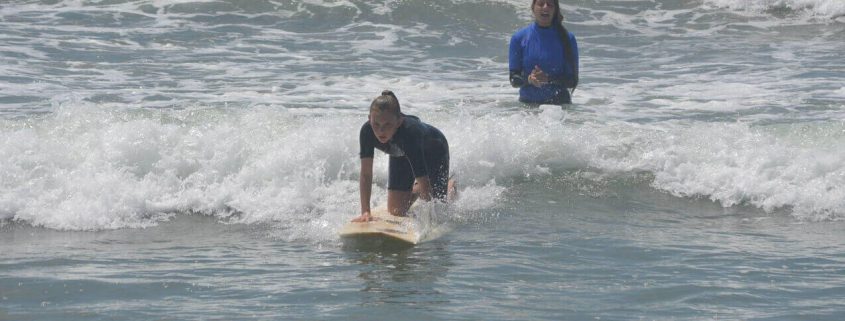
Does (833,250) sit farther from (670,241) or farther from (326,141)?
(326,141)

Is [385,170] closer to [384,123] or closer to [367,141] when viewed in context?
[367,141]

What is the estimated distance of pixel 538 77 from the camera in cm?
908

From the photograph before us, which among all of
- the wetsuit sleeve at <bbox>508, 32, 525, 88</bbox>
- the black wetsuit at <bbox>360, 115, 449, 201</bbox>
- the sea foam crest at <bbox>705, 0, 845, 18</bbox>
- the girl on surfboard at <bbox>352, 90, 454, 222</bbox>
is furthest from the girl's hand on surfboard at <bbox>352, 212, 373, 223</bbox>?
the sea foam crest at <bbox>705, 0, 845, 18</bbox>

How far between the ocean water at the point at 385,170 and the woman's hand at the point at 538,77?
54 cm

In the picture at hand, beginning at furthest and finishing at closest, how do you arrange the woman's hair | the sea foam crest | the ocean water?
1. the sea foam crest
2. the woman's hair
3. the ocean water

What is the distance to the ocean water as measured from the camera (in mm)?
5590

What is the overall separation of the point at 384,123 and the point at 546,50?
2.93m

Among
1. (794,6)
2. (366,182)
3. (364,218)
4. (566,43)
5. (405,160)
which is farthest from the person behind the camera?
(794,6)

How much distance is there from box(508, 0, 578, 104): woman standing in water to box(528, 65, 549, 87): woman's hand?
40 mm

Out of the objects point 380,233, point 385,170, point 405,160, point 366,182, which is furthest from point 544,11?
point 380,233

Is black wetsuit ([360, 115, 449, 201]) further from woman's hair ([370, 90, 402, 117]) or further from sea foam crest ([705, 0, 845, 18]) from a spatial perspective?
sea foam crest ([705, 0, 845, 18])

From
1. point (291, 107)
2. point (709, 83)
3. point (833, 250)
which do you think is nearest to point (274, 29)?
point (291, 107)

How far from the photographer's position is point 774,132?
9453 mm

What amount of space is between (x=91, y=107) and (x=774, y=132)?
231 inches
